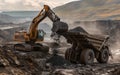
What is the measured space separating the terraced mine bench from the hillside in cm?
5721

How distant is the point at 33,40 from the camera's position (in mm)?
19328

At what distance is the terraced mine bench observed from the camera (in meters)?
15.7

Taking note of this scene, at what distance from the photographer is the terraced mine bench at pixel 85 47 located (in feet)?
51.6

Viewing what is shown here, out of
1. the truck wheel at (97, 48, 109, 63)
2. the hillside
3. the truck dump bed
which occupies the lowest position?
the truck wheel at (97, 48, 109, 63)

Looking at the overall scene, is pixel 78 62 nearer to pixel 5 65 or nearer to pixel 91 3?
pixel 5 65

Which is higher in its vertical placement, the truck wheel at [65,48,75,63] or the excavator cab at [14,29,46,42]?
the excavator cab at [14,29,46,42]

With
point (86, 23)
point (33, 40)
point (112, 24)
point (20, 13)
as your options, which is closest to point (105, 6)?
point (86, 23)

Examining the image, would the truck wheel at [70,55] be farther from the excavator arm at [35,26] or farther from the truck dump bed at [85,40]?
the excavator arm at [35,26]

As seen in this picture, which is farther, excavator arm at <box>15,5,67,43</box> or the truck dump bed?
excavator arm at <box>15,5,67,43</box>

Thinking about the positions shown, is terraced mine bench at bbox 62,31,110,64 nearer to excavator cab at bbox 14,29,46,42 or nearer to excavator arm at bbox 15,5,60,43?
excavator arm at bbox 15,5,60,43

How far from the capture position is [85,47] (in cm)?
1625

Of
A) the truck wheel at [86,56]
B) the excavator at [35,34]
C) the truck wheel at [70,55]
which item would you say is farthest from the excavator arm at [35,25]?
the truck wheel at [86,56]

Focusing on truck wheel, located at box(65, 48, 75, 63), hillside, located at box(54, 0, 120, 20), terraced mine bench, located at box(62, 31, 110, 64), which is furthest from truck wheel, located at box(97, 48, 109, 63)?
hillside, located at box(54, 0, 120, 20)

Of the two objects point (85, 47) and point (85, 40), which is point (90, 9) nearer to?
point (85, 47)
